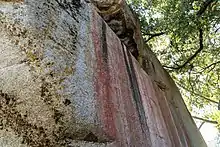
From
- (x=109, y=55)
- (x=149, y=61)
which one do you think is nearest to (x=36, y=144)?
(x=109, y=55)

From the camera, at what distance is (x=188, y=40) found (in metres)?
5.28

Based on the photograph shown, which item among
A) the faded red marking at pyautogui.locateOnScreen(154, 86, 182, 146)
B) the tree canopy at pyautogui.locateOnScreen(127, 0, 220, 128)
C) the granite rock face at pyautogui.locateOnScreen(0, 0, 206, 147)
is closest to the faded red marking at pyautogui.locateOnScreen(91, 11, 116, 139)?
the granite rock face at pyautogui.locateOnScreen(0, 0, 206, 147)

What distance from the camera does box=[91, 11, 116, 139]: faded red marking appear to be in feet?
4.24

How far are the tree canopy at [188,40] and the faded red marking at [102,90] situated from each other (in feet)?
10.9

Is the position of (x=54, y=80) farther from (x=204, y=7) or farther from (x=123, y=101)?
(x=204, y=7)

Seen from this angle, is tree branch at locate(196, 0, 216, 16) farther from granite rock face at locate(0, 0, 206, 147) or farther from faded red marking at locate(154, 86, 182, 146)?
granite rock face at locate(0, 0, 206, 147)

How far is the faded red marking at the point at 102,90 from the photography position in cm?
129

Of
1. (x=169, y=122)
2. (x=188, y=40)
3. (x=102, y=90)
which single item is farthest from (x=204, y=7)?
(x=102, y=90)

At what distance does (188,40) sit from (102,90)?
4133 millimetres

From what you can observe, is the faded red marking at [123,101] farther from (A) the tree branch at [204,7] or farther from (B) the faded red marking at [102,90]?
(A) the tree branch at [204,7]

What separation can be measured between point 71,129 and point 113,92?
494 millimetres

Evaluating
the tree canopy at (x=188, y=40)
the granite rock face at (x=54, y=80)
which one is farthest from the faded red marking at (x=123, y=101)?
the tree canopy at (x=188, y=40)

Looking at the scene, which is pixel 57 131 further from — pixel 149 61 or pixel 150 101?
pixel 149 61

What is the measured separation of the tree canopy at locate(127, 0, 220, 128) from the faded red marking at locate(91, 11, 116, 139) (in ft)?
10.9
